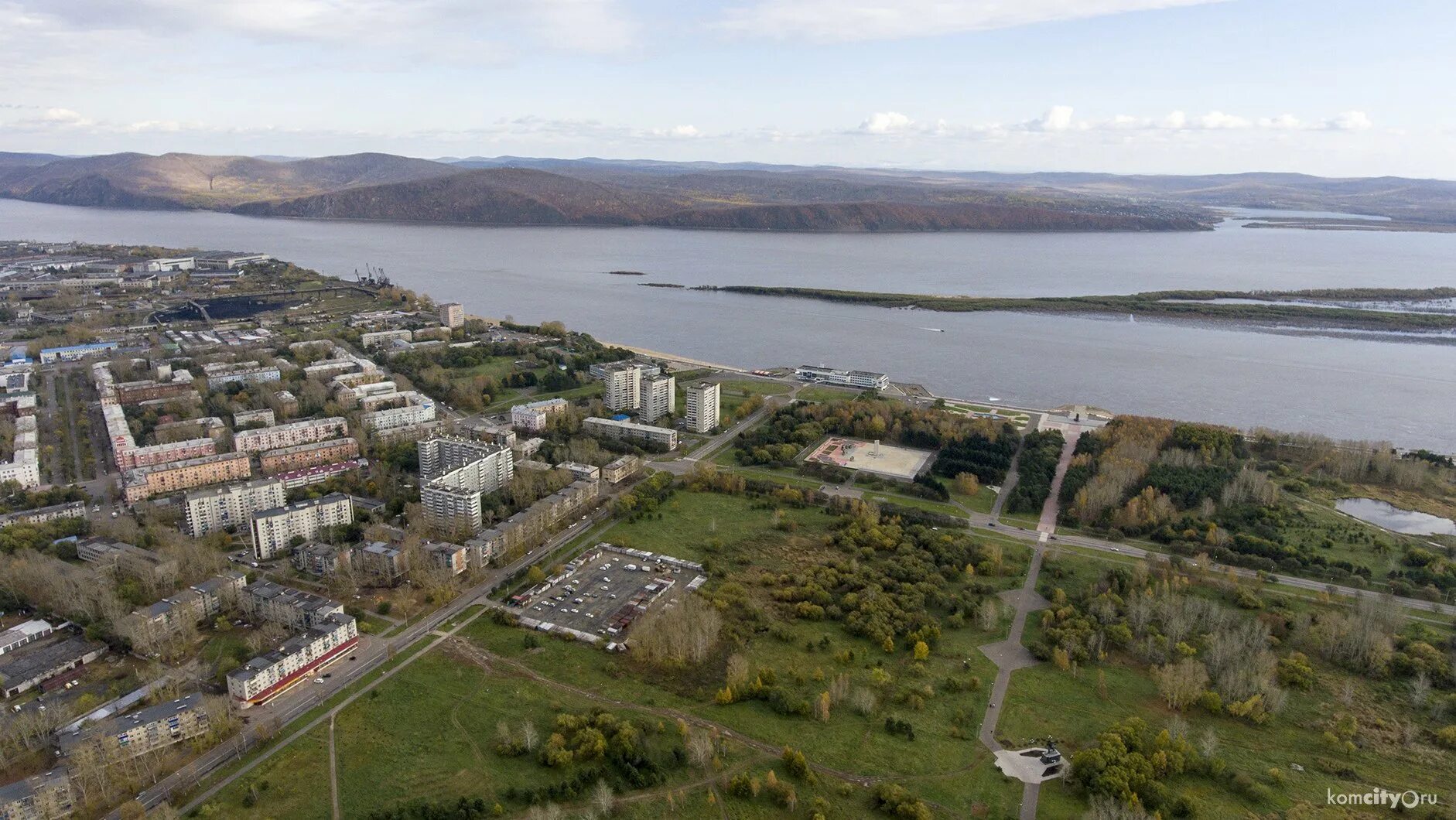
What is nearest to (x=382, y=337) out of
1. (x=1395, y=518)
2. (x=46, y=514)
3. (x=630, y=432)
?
(x=630, y=432)

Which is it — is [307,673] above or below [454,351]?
below

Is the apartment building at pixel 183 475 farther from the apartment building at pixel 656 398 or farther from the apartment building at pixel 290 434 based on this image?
the apartment building at pixel 656 398

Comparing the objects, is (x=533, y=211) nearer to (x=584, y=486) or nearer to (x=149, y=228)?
(x=149, y=228)

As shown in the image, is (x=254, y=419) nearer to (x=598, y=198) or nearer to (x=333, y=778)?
(x=333, y=778)

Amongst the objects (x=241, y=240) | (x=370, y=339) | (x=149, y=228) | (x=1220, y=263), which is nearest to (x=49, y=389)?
(x=370, y=339)

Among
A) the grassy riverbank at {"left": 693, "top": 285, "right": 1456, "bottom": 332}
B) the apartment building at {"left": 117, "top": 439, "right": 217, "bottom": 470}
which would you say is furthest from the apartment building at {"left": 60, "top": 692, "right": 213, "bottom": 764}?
the grassy riverbank at {"left": 693, "top": 285, "right": 1456, "bottom": 332}

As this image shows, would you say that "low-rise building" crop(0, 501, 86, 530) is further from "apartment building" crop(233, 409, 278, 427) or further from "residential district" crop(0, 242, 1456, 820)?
"apartment building" crop(233, 409, 278, 427)
